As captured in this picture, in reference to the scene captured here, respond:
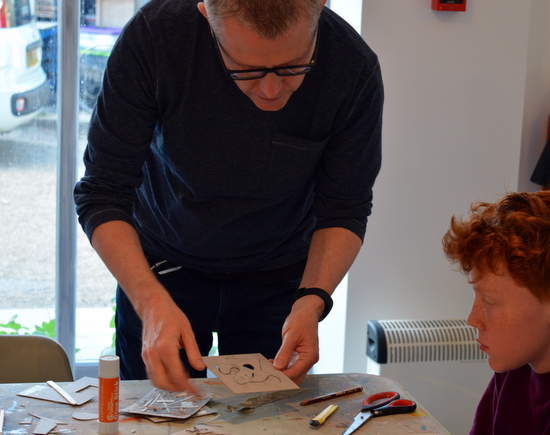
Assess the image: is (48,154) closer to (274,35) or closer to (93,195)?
(93,195)

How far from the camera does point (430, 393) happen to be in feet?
8.61

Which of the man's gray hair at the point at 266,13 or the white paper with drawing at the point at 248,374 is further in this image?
the white paper with drawing at the point at 248,374

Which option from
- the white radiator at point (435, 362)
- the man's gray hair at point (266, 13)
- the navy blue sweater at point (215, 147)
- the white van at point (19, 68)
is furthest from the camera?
the white van at point (19, 68)

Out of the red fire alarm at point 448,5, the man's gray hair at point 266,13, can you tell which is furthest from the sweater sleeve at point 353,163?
the red fire alarm at point 448,5

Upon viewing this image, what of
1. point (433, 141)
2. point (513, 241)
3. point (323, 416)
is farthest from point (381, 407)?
point (433, 141)

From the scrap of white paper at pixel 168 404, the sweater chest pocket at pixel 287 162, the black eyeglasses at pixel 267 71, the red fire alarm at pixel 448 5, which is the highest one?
the red fire alarm at pixel 448 5

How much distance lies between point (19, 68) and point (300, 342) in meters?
2.21

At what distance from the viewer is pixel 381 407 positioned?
1360 mm

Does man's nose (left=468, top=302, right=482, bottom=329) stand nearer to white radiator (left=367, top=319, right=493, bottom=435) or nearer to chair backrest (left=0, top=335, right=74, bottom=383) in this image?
chair backrest (left=0, top=335, right=74, bottom=383)

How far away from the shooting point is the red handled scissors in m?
1.31

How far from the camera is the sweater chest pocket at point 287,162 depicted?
1.56 m

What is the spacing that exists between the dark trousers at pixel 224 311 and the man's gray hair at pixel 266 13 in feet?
2.26

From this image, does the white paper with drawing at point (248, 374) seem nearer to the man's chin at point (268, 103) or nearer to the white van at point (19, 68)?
the man's chin at point (268, 103)

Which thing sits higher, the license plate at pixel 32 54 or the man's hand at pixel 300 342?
the license plate at pixel 32 54
